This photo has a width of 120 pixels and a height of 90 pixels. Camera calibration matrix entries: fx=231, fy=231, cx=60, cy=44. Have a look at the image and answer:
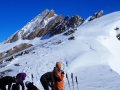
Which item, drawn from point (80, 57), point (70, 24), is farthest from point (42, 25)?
point (80, 57)

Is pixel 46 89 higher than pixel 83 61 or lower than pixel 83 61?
lower

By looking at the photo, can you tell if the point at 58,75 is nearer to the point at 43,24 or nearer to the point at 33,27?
the point at 43,24

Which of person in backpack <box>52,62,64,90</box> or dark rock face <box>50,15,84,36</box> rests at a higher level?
dark rock face <box>50,15,84,36</box>

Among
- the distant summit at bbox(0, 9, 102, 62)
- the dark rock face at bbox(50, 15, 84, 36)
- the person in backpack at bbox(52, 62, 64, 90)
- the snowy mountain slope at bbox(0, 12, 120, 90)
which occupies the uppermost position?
the distant summit at bbox(0, 9, 102, 62)

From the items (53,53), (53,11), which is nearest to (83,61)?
(53,53)

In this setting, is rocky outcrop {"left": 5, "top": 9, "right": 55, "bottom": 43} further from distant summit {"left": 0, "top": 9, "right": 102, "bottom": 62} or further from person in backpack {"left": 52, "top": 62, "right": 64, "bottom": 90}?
person in backpack {"left": 52, "top": 62, "right": 64, "bottom": 90}

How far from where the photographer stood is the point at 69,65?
2933cm

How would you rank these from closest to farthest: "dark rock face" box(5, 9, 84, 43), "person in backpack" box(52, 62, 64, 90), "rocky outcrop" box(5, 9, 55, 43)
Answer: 1. "person in backpack" box(52, 62, 64, 90)
2. "dark rock face" box(5, 9, 84, 43)
3. "rocky outcrop" box(5, 9, 55, 43)

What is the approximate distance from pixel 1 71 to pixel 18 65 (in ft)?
8.42

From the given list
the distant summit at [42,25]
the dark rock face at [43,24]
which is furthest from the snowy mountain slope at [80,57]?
the dark rock face at [43,24]

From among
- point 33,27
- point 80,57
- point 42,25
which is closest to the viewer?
point 80,57

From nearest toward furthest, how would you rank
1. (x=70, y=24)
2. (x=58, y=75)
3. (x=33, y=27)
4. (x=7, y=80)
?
(x=58, y=75) < (x=7, y=80) < (x=70, y=24) < (x=33, y=27)

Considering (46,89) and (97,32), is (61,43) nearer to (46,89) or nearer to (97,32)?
(97,32)

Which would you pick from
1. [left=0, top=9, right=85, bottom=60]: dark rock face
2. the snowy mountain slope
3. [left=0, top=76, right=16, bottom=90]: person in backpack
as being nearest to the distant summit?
[left=0, top=9, right=85, bottom=60]: dark rock face
